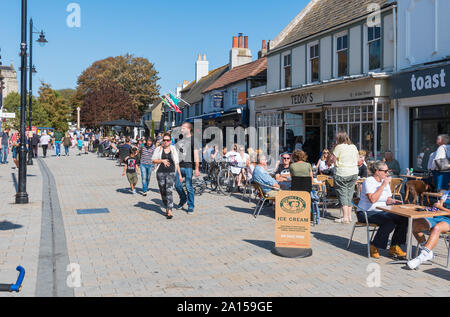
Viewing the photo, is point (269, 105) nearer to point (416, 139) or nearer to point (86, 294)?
point (416, 139)

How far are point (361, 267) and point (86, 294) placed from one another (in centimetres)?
343

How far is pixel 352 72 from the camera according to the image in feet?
53.3

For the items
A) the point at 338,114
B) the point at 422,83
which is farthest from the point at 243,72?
the point at 422,83

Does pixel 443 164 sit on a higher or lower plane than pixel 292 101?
lower

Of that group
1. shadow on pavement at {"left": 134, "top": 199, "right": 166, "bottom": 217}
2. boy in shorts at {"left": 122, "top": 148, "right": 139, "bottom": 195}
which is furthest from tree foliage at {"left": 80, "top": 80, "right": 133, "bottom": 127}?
shadow on pavement at {"left": 134, "top": 199, "right": 166, "bottom": 217}

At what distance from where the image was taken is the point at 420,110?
13.4 m

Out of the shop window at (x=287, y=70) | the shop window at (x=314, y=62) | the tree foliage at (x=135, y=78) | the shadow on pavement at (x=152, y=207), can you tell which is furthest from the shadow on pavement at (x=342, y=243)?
the tree foliage at (x=135, y=78)

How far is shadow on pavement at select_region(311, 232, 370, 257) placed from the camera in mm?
6902

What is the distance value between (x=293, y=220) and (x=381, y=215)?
4.03 feet

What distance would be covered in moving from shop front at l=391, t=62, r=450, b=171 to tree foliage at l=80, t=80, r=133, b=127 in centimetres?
4501
